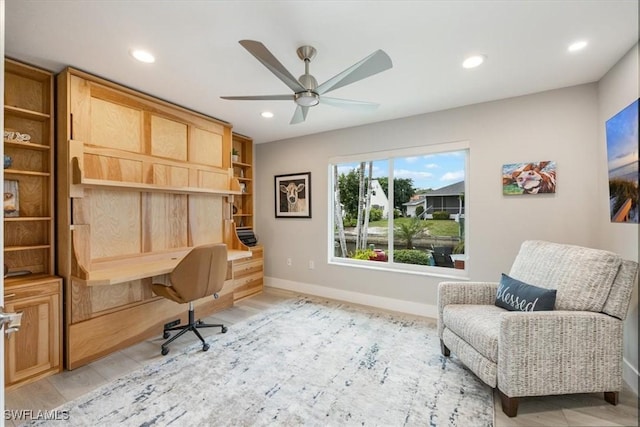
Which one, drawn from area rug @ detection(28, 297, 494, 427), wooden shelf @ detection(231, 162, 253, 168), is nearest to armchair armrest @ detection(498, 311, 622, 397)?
area rug @ detection(28, 297, 494, 427)

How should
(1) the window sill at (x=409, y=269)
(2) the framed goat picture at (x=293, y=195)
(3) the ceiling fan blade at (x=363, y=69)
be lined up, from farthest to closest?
(2) the framed goat picture at (x=293, y=195) → (1) the window sill at (x=409, y=269) → (3) the ceiling fan blade at (x=363, y=69)

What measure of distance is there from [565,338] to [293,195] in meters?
3.43

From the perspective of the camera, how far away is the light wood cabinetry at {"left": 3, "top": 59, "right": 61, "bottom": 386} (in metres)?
2.07

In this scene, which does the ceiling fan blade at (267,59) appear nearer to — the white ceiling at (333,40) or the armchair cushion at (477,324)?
the white ceiling at (333,40)

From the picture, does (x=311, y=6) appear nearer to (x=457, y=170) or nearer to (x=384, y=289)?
(x=457, y=170)

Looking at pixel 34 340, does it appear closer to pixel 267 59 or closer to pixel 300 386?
pixel 300 386

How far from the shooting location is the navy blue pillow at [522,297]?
190cm

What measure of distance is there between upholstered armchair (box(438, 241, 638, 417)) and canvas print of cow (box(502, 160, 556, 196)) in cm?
94

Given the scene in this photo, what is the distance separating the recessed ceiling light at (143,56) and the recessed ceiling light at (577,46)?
3.04m

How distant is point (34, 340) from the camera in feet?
6.95

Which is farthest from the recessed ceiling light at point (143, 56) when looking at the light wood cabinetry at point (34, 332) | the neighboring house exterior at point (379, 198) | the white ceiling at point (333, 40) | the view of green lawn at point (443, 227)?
the view of green lawn at point (443, 227)

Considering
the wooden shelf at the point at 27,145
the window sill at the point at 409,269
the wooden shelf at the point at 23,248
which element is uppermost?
the wooden shelf at the point at 27,145

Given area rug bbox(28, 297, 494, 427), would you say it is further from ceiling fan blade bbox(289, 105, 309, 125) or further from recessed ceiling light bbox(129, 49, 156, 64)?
recessed ceiling light bbox(129, 49, 156, 64)

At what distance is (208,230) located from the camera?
11.6ft
